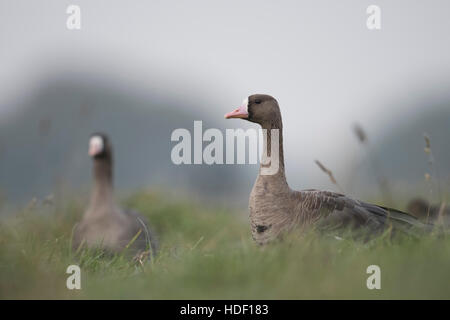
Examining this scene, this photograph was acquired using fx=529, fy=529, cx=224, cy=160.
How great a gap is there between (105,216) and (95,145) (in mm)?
1260

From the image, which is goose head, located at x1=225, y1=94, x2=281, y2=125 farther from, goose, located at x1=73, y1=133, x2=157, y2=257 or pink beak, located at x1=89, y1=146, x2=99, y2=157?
pink beak, located at x1=89, y1=146, x2=99, y2=157

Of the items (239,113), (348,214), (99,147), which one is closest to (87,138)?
(99,147)

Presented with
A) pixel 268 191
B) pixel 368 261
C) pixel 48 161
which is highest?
pixel 48 161

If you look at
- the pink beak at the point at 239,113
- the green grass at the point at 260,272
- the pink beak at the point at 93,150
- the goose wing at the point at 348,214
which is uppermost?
the pink beak at the point at 239,113

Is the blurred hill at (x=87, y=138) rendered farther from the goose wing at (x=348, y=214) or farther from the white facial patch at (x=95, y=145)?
the goose wing at (x=348, y=214)

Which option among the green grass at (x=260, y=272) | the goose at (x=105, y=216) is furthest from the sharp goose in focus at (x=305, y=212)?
the goose at (x=105, y=216)

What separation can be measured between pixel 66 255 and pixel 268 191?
1966 mm

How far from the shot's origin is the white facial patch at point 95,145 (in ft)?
27.3

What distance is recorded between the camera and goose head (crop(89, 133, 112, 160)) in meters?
8.36

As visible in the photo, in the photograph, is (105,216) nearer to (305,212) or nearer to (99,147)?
(99,147)

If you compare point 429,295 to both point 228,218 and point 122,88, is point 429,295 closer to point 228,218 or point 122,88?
point 228,218
